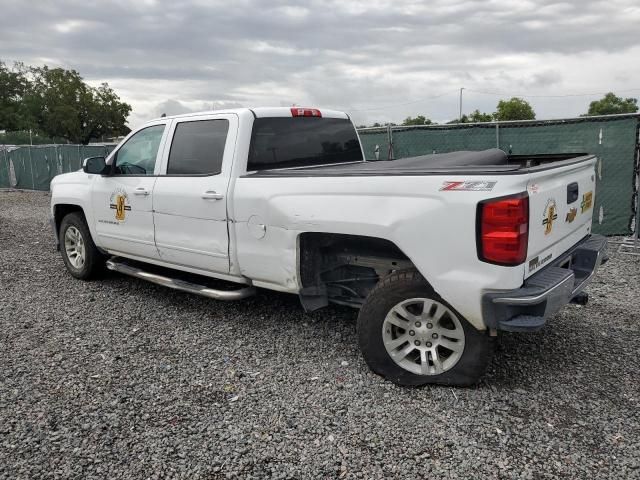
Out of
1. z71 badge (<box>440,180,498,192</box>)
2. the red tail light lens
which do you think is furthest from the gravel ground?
the red tail light lens

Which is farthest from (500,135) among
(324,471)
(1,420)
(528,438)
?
(1,420)

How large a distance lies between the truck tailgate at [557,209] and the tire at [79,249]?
4.72m

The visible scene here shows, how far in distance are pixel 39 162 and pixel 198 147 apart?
1562 cm

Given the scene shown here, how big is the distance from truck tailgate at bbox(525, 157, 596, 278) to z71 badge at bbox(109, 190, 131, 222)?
12.3 feet

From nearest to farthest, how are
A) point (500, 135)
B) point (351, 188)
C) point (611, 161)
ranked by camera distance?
point (351, 188) < point (611, 161) < point (500, 135)

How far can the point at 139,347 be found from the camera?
4.27 meters

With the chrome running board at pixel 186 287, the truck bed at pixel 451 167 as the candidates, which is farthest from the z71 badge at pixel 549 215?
the chrome running board at pixel 186 287

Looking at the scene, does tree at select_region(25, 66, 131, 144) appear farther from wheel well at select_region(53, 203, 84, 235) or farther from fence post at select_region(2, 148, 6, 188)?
wheel well at select_region(53, 203, 84, 235)

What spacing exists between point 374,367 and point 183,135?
2.71 m

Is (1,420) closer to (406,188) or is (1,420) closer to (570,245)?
(406,188)

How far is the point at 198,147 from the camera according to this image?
15.1ft

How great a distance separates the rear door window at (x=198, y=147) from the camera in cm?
441

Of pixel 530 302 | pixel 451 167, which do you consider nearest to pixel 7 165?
pixel 451 167

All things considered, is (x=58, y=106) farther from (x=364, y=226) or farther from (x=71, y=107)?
(x=364, y=226)
